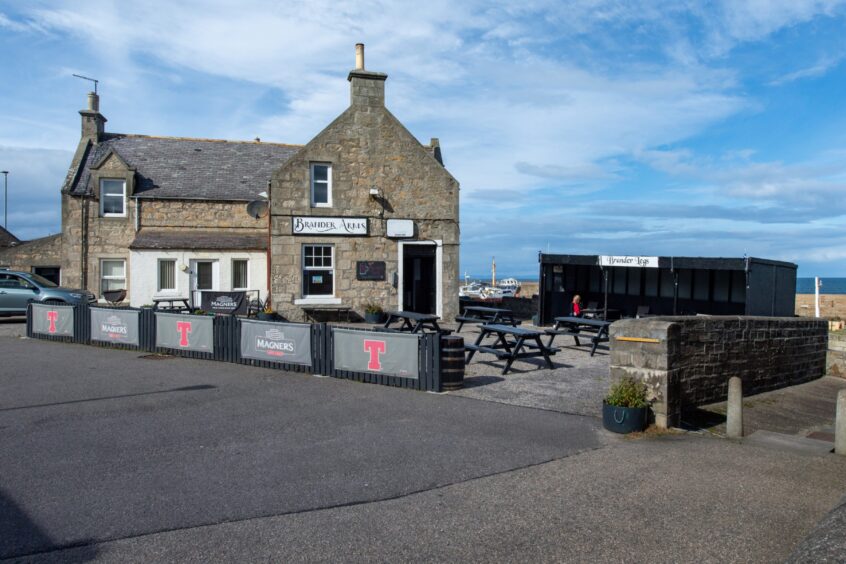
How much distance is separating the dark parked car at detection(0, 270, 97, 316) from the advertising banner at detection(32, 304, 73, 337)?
10.6 feet

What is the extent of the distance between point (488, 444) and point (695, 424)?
405 centimetres

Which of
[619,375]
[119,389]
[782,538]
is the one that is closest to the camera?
[782,538]

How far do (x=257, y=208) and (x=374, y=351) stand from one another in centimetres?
1304

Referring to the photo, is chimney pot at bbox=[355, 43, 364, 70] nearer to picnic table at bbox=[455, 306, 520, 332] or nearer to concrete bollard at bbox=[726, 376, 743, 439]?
picnic table at bbox=[455, 306, 520, 332]

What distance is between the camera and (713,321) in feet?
36.7

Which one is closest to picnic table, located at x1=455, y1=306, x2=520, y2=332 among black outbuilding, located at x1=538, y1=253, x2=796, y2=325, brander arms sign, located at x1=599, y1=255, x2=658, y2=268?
black outbuilding, located at x1=538, y1=253, x2=796, y2=325

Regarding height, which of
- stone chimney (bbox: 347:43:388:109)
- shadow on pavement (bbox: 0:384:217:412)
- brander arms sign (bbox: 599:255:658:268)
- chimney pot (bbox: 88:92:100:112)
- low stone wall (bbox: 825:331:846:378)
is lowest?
low stone wall (bbox: 825:331:846:378)

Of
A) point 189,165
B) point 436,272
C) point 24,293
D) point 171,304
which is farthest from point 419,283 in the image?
point 24,293

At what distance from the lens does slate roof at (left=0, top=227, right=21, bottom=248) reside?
118 ft

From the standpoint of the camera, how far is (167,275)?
74.4ft

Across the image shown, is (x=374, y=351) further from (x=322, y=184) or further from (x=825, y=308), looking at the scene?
(x=825, y=308)

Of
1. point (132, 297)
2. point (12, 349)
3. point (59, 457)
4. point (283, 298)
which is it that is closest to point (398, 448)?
point (59, 457)

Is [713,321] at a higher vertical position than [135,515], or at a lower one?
higher

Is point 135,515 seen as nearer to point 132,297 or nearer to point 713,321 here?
point 713,321
